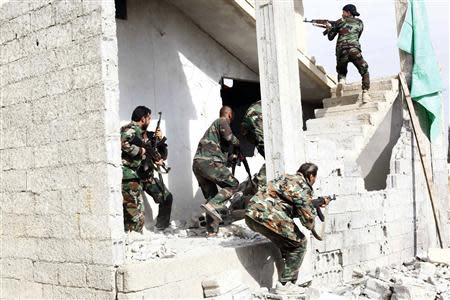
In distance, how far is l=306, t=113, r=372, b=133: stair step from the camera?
8406 millimetres

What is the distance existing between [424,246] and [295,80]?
14.1 ft

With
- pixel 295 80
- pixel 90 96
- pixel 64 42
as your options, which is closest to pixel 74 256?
pixel 90 96

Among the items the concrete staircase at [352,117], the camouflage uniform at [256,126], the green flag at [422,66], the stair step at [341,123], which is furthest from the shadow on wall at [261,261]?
the green flag at [422,66]

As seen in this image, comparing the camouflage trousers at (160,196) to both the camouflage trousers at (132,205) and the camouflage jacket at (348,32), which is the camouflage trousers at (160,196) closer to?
the camouflage trousers at (132,205)

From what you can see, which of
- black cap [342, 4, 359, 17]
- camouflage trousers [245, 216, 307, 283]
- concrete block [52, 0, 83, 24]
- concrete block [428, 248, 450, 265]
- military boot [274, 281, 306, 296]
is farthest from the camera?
black cap [342, 4, 359, 17]

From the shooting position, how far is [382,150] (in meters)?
8.84

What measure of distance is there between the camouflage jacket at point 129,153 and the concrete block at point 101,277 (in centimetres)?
150

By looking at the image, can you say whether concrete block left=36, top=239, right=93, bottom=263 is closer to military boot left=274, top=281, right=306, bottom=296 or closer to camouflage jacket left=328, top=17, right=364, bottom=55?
military boot left=274, top=281, right=306, bottom=296

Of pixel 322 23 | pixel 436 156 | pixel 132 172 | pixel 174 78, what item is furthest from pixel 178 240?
pixel 322 23

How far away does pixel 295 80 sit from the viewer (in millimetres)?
6199

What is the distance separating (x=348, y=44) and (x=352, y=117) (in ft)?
4.47

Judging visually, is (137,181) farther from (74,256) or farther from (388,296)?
(388,296)

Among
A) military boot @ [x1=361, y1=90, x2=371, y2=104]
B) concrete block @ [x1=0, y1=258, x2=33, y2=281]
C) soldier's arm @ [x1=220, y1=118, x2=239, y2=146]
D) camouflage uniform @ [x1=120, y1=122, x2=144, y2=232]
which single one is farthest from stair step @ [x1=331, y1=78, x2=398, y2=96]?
concrete block @ [x1=0, y1=258, x2=33, y2=281]

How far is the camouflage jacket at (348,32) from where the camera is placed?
910 centimetres
